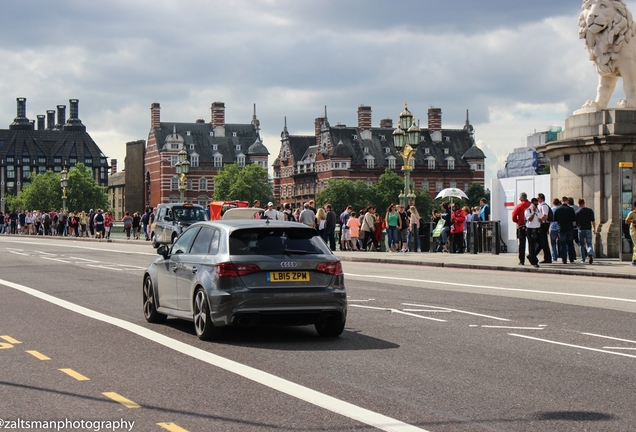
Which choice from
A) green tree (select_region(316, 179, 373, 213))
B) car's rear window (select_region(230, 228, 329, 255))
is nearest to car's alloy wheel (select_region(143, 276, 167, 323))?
car's rear window (select_region(230, 228, 329, 255))

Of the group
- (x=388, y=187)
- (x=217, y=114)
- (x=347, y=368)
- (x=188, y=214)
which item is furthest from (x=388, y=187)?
(x=347, y=368)

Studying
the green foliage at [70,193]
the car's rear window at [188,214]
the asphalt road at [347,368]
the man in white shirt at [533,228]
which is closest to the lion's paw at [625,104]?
the man in white shirt at [533,228]

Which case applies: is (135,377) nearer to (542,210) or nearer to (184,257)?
(184,257)

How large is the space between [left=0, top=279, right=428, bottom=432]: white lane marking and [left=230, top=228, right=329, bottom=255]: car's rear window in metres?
1.26

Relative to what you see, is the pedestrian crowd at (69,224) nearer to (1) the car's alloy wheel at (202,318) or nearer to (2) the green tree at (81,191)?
(1) the car's alloy wheel at (202,318)

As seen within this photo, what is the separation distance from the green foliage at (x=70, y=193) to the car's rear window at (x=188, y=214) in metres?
152

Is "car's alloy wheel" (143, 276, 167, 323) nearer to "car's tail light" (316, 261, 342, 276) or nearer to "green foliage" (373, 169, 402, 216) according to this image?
"car's tail light" (316, 261, 342, 276)

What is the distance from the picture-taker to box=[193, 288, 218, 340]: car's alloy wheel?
11289 mm

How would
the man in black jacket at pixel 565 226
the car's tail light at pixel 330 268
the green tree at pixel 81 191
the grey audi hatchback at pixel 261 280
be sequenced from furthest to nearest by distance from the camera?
the green tree at pixel 81 191 < the man in black jacket at pixel 565 226 < the car's tail light at pixel 330 268 < the grey audi hatchback at pixel 261 280

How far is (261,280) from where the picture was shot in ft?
36.7

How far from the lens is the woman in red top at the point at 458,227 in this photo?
3300 cm

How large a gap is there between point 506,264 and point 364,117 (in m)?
126

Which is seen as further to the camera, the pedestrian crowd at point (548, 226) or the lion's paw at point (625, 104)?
the lion's paw at point (625, 104)

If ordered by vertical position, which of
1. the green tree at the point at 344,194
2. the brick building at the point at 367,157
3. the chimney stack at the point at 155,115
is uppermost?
the chimney stack at the point at 155,115
